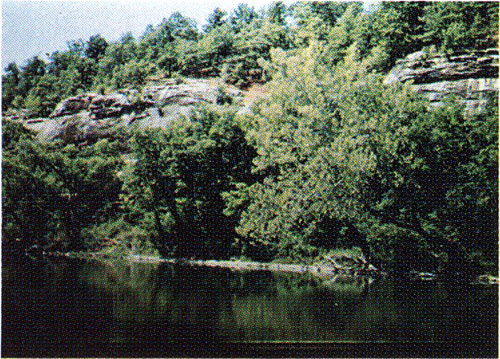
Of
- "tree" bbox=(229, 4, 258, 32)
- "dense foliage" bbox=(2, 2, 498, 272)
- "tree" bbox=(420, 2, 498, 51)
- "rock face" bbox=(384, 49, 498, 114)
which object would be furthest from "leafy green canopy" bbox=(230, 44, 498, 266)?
"tree" bbox=(229, 4, 258, 32)

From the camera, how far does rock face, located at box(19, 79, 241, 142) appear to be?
27375 mm

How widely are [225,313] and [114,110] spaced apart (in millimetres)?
20636

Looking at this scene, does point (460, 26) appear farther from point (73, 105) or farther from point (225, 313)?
point (73, 105)

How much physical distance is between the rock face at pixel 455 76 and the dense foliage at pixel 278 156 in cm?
117

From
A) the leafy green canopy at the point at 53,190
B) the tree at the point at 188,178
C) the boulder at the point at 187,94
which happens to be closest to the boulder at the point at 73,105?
the leafy green canopy at the point at 53,190

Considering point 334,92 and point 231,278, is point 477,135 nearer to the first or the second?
point 334,92

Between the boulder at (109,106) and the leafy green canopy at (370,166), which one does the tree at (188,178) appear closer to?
the leafy green canopy at (370,166)

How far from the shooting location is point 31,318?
856 cm

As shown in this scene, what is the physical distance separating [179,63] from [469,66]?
15.8 m

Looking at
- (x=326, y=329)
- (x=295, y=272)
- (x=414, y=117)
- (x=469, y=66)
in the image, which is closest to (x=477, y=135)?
(x=414, y=117)

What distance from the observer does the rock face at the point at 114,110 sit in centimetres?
2738

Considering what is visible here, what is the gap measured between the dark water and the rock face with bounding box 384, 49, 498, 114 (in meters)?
9.84

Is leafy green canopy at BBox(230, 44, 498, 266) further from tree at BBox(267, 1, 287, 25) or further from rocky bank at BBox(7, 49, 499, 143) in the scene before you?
tree at BBox(267, 1, 287, 25)

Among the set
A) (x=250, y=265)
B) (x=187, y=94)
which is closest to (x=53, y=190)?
(x=187, y=94)
